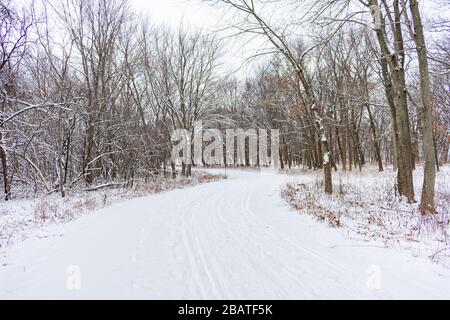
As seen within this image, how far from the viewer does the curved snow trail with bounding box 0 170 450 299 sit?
351 centimetres

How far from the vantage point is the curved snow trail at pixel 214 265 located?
351cm

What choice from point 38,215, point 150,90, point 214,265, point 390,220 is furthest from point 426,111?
point 150,90

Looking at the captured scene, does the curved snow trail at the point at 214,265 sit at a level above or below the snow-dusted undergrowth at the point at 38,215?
above

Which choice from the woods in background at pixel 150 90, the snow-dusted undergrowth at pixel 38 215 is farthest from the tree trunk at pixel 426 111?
the snow-dusted undergrowth at pixel 38 215

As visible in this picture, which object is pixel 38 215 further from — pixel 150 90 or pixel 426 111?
pixel 150 90

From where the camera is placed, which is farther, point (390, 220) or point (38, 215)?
point (38, 215)

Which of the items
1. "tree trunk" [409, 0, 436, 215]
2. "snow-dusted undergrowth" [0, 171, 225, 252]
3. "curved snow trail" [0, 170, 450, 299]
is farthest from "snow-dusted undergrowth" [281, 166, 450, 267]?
"snow-dusted undergrowth" [0, 171, 225, 252]

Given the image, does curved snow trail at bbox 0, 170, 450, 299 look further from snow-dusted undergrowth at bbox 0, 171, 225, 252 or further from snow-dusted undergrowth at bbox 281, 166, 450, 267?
snow-dusted undergrowth at bbox 0, 171, 225, 252

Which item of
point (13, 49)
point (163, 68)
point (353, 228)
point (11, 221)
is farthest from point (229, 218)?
point (163, 68)

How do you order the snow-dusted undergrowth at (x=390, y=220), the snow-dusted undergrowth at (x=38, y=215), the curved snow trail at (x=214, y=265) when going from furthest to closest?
the snow-dusted undergrowth at (x=38, y=215) → the snow-dusted undergrowth at (x=390, y=220) → the curved snow trail at (x=214, y=265)

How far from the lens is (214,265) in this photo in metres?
4.34

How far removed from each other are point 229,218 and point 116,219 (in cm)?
325

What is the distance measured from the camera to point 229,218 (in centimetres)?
781

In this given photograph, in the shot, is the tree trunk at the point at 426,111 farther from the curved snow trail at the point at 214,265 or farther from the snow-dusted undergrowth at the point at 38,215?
the snow-dusted undergrowth at the point at 38,215
